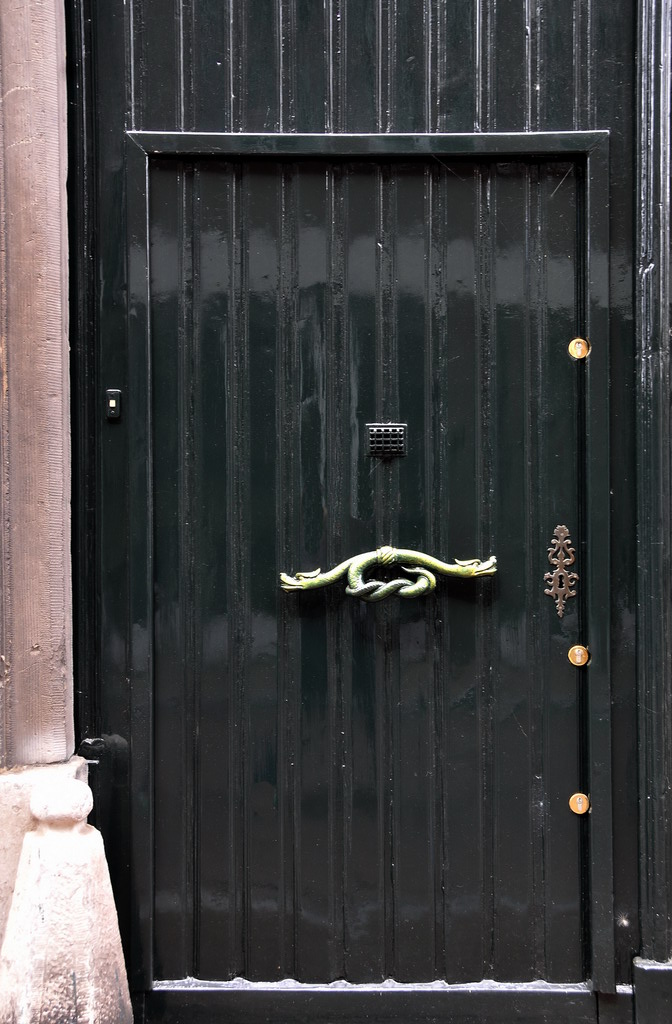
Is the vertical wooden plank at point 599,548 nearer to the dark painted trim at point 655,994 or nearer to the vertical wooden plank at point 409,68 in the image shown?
the dark painted trim at point 655,994

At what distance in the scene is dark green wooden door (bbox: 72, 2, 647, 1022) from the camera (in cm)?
218

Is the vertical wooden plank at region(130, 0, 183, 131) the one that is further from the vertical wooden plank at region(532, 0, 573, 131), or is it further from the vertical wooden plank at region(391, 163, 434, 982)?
the vertical wooden plank at region(532, 0, 573, 131)

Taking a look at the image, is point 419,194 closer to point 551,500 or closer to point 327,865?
point 551,500

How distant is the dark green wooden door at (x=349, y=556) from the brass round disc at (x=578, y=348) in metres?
0.02

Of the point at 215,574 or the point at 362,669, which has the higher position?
the point at 215,574

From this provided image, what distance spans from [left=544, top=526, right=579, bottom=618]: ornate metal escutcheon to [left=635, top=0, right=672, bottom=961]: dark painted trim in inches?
7.0

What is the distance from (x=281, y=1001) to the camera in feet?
7.07

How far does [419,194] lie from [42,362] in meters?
1.08

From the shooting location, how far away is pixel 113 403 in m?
2.16

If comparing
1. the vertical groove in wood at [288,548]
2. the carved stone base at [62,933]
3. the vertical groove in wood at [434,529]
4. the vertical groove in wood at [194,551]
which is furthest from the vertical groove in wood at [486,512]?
the carved stone base at [62,933]

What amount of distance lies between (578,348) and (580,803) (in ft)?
3.99

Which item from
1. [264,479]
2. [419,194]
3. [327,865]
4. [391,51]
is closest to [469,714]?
[327,865]

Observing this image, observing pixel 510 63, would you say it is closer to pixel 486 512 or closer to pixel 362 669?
pixel 486 512

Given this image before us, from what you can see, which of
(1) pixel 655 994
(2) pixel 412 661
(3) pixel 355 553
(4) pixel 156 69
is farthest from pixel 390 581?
(4) pixel 156 69
